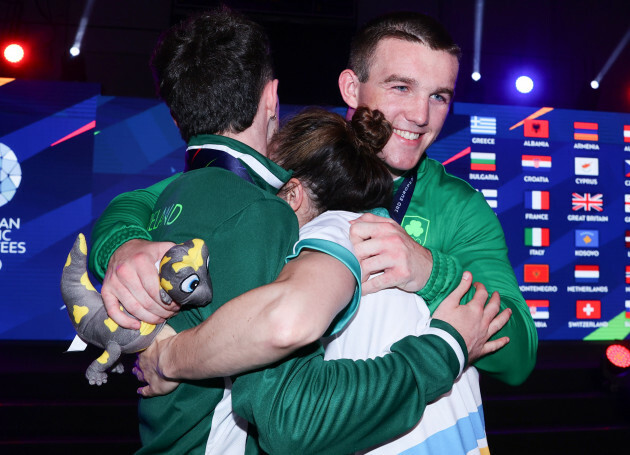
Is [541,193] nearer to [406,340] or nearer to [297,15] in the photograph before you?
[297,15]

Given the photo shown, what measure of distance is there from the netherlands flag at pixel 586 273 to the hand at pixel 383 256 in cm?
503

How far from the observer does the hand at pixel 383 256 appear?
1070 millimetres

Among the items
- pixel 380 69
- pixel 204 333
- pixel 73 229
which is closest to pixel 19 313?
pixel 73 229

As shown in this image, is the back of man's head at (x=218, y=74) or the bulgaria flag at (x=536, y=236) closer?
the back of man's head at (x=218, y=74)

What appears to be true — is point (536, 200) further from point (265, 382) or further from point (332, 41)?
point (265, 382)

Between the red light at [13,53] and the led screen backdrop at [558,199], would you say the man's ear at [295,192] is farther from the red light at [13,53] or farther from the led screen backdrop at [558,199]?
the red light at [13,53]

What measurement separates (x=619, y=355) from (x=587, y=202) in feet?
5.41

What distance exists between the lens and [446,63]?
174 cm

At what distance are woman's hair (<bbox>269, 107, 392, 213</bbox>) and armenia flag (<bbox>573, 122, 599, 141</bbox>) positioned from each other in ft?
17.1

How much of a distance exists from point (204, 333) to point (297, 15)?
16.2 feet

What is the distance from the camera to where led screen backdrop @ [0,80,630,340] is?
5023mm

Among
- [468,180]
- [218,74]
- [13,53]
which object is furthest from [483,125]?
[218,74]

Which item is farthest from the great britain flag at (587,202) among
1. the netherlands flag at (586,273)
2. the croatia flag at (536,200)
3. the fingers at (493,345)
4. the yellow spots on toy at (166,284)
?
the yellow spots on toy at (166,284)

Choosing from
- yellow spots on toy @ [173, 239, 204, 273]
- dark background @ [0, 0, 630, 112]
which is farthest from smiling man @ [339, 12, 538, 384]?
dark background @ [0, 0, 630, 112]
